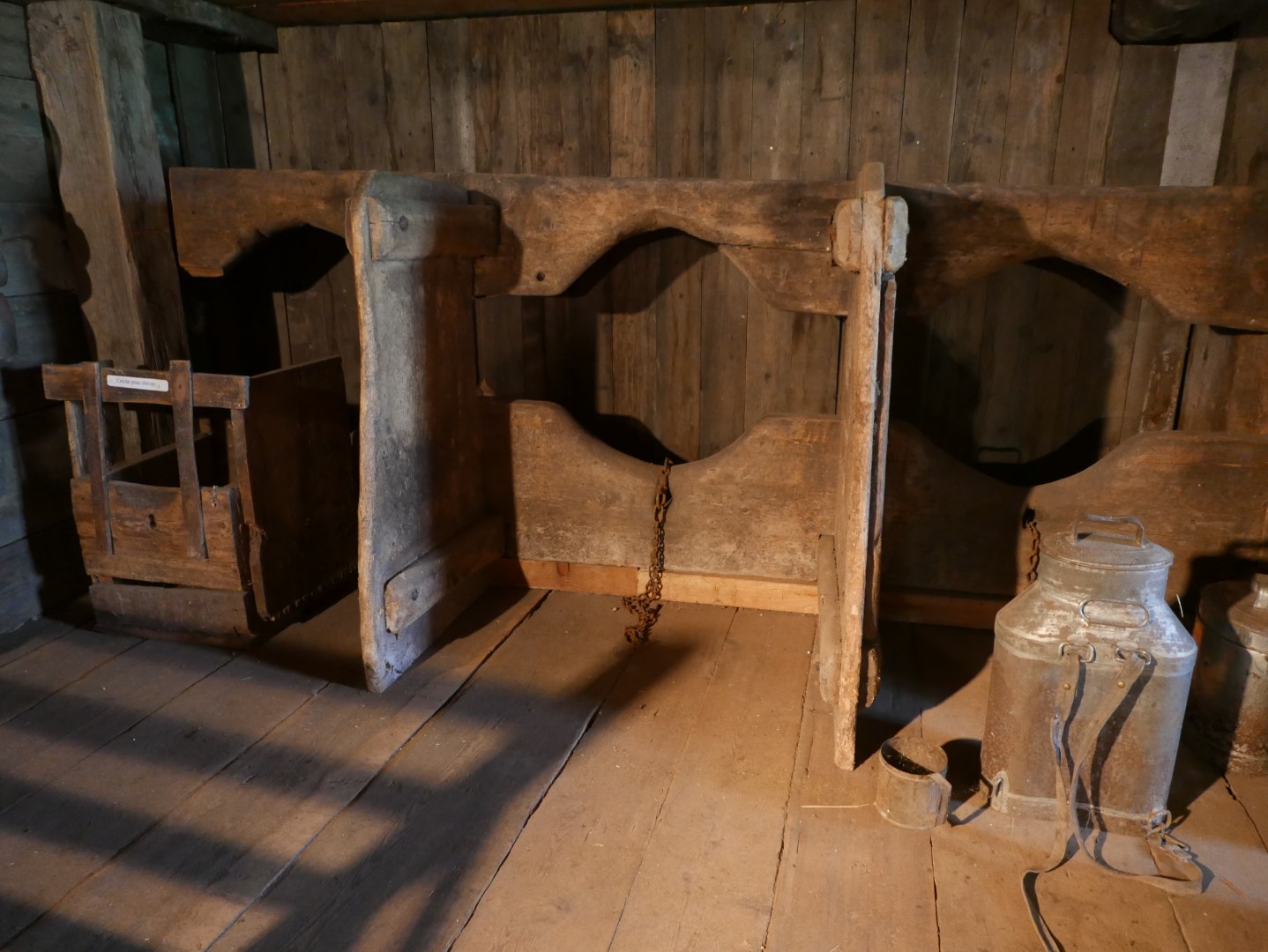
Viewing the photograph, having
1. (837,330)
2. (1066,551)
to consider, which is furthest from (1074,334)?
(1066,551)

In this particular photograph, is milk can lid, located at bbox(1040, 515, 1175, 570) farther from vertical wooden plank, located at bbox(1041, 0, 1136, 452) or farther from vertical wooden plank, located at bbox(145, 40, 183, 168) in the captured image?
vertical wooden plank, located at bbox(145, 40, 183, 168)

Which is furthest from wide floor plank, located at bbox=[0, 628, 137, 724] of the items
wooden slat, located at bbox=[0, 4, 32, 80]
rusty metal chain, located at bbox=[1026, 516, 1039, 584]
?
rusty metal chain, located at bbox=[1026, 516, 1039, 584]

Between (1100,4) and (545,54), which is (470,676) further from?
(1100,4)

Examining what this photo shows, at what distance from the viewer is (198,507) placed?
239cm

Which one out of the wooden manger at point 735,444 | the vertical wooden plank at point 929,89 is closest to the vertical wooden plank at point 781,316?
the vertical wooden plank at point 929,89

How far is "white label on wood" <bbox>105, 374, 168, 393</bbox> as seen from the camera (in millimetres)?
2373

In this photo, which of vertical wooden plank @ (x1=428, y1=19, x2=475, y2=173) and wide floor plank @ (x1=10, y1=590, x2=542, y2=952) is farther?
vertical wooden plank @ (x1=428, y1=19, x2=475, y2=173)

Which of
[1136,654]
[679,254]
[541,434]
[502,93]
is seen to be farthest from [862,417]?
[502,93]

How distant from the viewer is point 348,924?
1506 mm

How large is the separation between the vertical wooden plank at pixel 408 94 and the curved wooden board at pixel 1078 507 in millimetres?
1847

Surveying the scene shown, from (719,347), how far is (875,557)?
1270mm

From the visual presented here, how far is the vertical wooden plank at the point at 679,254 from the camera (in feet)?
9.14

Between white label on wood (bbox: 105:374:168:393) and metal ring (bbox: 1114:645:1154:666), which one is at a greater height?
white label on wood (bbox: 105:374:168:393)

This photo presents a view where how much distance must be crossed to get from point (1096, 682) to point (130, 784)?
1.94m
